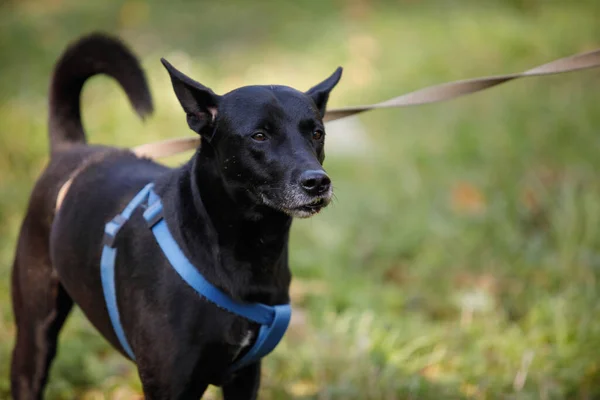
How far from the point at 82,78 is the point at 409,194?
3174 millimetres

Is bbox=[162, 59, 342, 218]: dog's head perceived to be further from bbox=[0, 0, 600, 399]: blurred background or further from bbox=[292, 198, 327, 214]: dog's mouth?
bbox=[0, 0, 600, 399]: blurred background

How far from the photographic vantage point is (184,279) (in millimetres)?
2283

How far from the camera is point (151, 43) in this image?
30.9 feet

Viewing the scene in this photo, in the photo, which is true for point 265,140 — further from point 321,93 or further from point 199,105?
point 321,93

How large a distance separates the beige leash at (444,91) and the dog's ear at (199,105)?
490mm

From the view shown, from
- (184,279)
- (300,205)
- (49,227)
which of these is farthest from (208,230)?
(49,227)

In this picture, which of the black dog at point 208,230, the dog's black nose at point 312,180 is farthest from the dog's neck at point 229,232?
the dog's black nose at point 312,180

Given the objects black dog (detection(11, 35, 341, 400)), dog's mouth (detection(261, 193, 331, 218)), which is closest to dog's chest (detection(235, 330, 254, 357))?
black dog (detection(11, 35, 341, 400))

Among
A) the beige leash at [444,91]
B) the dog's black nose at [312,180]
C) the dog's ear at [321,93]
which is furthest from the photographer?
the beige leash at [444,91]

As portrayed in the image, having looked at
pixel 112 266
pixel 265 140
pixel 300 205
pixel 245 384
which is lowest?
pixel 245 384

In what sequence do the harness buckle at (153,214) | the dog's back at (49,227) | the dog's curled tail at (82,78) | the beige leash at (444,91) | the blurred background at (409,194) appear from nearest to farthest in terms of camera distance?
the harness buckle at (153,214)
the beige leash at (444,91)
the dog's back at (49,227)
the dog's curled tail at (82,78)
the blurred background at (409,194)

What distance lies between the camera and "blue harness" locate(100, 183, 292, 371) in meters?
2.29

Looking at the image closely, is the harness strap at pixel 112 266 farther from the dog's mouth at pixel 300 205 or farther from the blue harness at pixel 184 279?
the dog's mouth at pixel 300 205

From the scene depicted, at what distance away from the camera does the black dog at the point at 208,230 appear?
2258mm
